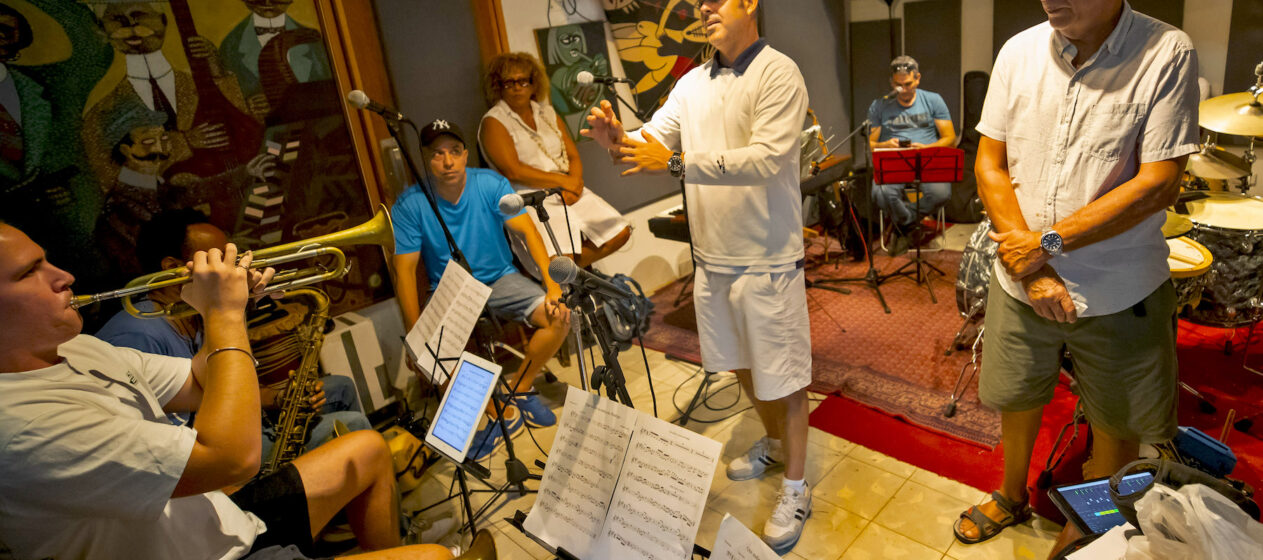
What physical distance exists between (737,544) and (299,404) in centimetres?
204

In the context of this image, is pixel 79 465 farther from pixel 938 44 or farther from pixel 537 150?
pixel 938 44

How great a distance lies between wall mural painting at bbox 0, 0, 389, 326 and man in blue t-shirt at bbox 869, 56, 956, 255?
3.64 metres

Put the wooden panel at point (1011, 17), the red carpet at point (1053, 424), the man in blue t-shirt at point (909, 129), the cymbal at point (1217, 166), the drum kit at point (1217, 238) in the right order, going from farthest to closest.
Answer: the wooden panel at point (1011, 17), the man in blue t-shirt at point (909, 129), the cymbal at point (1217, 166), the drum kit at point (1217, 238), the red carpet at point (1053, 424)

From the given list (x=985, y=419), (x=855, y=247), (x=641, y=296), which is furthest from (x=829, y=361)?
(x=855, y=247)

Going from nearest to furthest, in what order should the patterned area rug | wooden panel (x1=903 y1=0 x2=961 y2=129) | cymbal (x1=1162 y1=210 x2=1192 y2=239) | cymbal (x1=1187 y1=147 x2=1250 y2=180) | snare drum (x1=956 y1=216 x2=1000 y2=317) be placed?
1. cymbal (x1=1162 y1=210 x2=1192 y2=239)
2. the patterned area rug
3. cymbal (x1=1187 y1=147 x2=1250 y2=180)
4. snare drum (x1=956 y1=216 x2=1000 y2=317)
5. wooden panel (x1=903 y1=0 x2=961 y2=129)

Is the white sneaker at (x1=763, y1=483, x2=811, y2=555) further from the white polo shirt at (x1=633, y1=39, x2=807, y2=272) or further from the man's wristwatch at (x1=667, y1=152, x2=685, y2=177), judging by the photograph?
the man's wristwatch at (x1=667, y1=152, x2=685, y2=177)

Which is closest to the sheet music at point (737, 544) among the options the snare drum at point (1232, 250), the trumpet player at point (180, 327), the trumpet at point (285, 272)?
the trumpet at point (285, 272)

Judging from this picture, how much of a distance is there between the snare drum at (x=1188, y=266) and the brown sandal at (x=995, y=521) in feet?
3.22

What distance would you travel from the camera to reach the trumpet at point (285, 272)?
181 centimetres

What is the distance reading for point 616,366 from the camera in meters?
1.90

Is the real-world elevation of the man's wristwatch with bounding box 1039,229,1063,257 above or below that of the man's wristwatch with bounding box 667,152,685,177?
below

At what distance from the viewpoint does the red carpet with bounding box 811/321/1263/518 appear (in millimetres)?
2674

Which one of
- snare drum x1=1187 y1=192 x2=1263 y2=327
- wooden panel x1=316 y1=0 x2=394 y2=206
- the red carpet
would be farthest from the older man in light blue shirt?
wooden panel x1=316 y1=0 x2=394 y2=206

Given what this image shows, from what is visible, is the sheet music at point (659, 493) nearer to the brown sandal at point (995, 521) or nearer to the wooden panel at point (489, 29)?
the brown sandal at point (995, 521)
